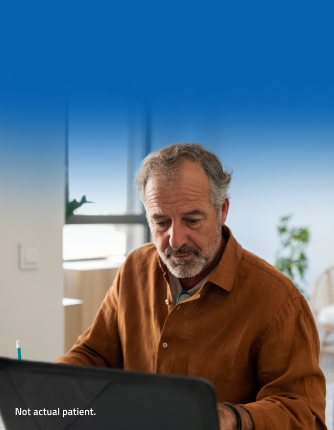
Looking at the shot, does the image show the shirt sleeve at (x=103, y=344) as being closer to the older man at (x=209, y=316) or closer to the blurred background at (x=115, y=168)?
the older man at (x=209, y=316)

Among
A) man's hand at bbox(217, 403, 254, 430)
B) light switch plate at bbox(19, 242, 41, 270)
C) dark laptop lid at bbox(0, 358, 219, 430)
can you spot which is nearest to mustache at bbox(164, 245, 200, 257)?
man's hand at bbox(217, 403, 254, 430)

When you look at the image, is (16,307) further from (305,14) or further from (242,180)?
(242,180)

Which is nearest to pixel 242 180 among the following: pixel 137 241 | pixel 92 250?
pixel 137 241

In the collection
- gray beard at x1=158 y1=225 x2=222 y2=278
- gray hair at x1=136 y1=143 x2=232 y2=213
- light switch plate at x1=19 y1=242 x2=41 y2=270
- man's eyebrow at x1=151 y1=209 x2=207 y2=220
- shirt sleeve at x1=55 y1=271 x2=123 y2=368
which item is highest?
gray hair at x1=136 y1=143 x2=232 y2=213

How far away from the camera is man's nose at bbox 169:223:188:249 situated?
47.7 inches

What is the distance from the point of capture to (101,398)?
1.87 ft

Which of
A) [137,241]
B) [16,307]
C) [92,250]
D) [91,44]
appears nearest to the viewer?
[16,307]

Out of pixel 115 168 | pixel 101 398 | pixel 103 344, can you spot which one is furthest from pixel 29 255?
pixel 115 168

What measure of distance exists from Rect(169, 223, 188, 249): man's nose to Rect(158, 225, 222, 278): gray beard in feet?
0.05

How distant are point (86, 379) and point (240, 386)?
2.24ft

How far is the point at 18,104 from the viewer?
7.06 feet

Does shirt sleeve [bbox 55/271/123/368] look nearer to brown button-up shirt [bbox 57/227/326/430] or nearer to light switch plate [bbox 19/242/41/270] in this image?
brown button-up shirt [bbox 57/227/326/430]

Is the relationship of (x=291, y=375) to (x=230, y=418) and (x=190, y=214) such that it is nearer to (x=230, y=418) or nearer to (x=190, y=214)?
(x=230, y=418)

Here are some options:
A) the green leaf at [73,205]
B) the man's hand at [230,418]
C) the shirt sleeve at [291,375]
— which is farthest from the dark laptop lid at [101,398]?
the green leaf at [73,205]
